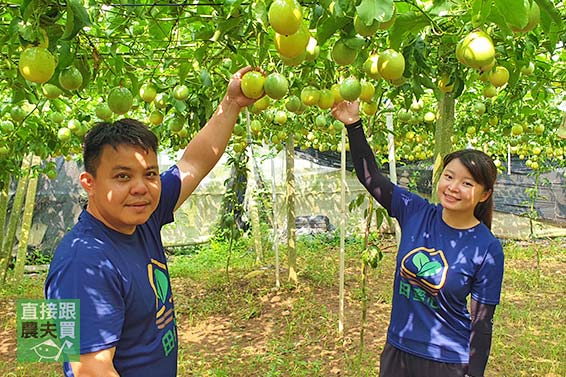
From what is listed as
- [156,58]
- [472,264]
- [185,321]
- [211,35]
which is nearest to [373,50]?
[211,35]

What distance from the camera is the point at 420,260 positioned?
1.90m

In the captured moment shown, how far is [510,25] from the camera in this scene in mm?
1103

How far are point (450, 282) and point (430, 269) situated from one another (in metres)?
0.09

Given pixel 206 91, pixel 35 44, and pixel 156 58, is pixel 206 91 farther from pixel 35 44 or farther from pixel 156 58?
pixel 35 44

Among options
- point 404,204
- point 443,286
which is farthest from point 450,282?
point 404,204

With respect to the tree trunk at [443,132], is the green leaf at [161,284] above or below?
below

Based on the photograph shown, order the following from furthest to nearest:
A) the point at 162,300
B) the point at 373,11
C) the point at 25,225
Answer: the point at 25,225 < the point at 162,300 < the point at 373,11

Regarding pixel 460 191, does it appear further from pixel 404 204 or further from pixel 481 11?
pixel 481 11

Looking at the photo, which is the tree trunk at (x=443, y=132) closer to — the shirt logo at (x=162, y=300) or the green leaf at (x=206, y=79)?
the green leaf at (x=206, y=79)

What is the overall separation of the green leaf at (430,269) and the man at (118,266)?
3.23 ft

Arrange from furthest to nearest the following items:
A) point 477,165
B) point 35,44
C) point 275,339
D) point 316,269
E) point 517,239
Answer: point 517,239, point 316,269, point 275,339, point 477,165, point 35,44

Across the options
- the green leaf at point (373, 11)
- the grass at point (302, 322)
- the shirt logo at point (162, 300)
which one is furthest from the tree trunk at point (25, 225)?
the green leaf at point (373, 11)

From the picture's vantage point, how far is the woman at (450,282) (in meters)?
1.80

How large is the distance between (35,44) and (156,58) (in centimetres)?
148
